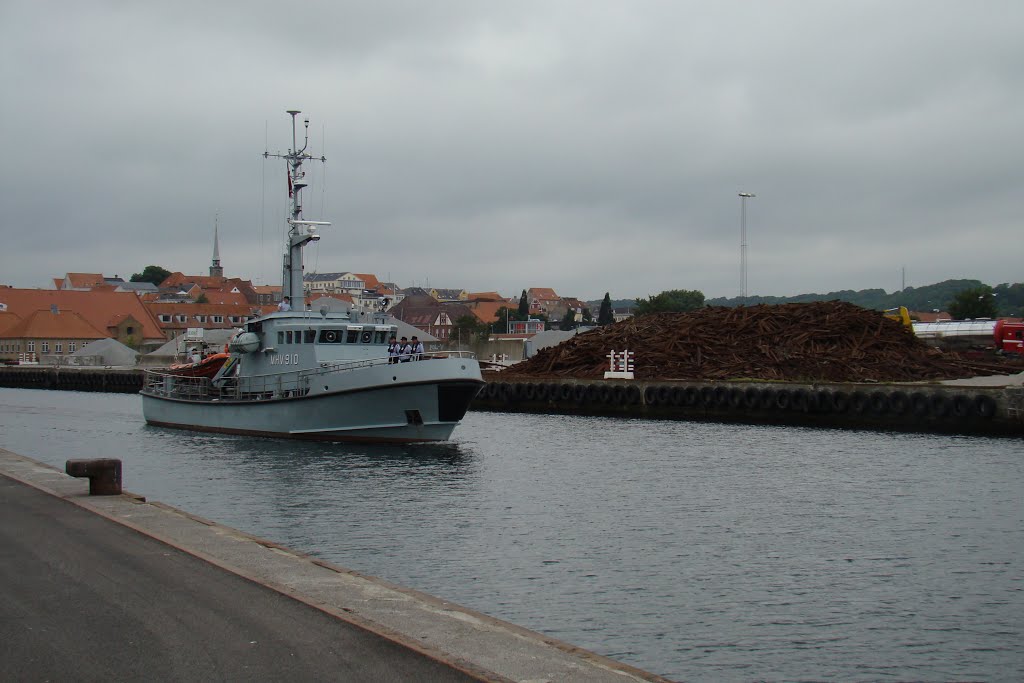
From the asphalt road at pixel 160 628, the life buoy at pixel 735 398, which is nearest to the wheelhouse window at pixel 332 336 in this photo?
the life buoy at pixel 735 398

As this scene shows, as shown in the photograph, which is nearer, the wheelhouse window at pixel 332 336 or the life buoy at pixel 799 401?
the wheelhouse window at pixel 332 336

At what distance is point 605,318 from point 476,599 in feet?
429

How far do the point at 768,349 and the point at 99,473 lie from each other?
37.0m

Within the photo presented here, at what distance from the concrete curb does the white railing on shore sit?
15.7 metres

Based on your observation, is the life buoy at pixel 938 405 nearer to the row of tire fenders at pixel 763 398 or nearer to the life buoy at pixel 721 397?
the row of tire fenders at pixel 763 398

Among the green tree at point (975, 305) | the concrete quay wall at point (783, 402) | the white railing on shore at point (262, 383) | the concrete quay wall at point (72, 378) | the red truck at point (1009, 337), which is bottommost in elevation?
the concrete quay wall at point (72, 378)

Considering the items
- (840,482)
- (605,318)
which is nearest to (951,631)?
(840,482)

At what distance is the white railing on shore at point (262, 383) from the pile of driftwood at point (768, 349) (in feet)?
56.6

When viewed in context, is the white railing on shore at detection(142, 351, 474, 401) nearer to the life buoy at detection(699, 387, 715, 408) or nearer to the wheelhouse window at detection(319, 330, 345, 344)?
the wheelhouse window at detection(319, 330, 345, 344)

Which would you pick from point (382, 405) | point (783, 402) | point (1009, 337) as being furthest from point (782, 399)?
point (1009, 337)

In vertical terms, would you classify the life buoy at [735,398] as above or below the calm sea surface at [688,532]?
above

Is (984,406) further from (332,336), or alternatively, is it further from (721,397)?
(332,336)

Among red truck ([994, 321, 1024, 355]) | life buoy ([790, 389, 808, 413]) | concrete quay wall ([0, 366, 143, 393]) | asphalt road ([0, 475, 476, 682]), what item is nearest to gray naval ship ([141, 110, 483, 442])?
life buoy ([790, 389, 808, 413])

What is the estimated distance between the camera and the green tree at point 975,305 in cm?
11094
